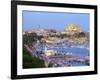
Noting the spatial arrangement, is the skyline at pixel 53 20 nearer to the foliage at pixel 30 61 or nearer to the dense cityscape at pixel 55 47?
the dense cityscape at pixel 55 47

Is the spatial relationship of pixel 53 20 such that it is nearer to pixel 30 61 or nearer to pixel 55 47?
pixel 55 47

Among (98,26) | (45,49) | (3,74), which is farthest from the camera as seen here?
(98,26)

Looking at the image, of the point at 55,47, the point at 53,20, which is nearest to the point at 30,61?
the point at 55,47

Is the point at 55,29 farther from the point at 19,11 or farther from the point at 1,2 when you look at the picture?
Answer: the point at 1,2

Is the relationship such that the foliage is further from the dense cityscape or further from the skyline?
the skyline

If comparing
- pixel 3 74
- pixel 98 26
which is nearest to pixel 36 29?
pixel 3 74

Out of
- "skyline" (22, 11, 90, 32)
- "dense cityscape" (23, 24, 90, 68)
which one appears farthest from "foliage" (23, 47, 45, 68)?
"skyline" (22, 11, 90, 32)

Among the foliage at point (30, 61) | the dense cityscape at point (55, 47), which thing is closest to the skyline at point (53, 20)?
the dense cityscape at point (55, 47)
